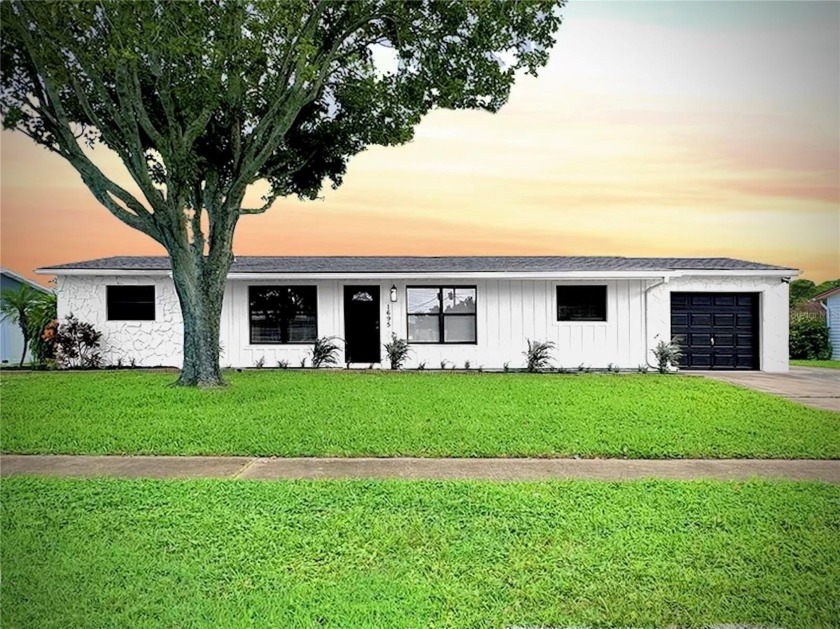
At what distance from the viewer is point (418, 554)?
3617 millimetres

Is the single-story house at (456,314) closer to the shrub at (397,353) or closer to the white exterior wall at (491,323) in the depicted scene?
the white exterior wall at (491,323)

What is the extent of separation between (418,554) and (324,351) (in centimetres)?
1160

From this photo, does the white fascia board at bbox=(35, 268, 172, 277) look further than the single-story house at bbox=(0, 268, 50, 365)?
No

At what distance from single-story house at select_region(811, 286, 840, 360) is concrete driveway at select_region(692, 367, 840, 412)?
208 inches

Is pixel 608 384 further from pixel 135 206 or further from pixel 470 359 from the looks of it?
pixel 135 206

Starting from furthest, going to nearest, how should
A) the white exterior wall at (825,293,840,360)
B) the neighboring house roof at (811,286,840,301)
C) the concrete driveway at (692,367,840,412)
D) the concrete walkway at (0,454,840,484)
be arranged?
the neighboring house roof at (811,286,840,301)
the white exterior wall at (825,293,840,360)
the concrete driveway at (692,367,840,412)
the concrete walkway at (0,454,840,484)

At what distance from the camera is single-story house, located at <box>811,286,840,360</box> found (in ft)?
67.0

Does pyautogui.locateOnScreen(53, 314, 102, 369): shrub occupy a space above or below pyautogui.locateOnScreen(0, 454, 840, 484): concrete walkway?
above

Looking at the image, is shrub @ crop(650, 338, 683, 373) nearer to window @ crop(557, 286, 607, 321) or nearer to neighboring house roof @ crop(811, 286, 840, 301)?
window @ crop(557, 286, 607, 321)

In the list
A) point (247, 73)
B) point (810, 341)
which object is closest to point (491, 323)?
point (247, 73)

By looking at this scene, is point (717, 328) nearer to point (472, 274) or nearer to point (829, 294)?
point (472, 274)

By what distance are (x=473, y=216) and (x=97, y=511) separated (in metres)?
10.4

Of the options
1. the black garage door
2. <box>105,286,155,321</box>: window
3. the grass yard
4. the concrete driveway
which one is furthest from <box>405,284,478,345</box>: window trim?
<box>105,286,155,321</box>: window

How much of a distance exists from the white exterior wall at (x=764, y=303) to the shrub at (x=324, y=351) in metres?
7.75
